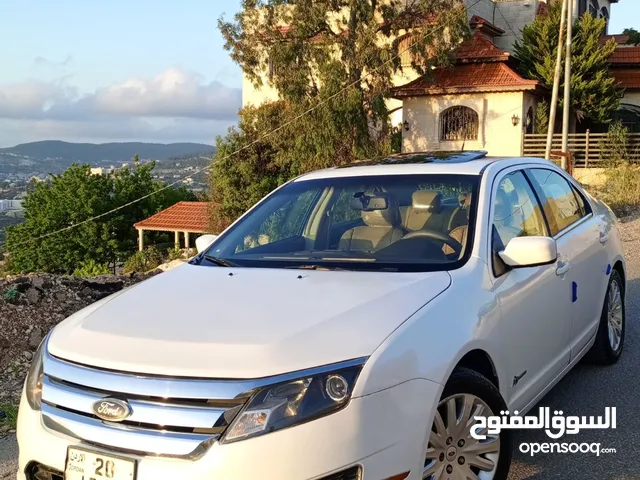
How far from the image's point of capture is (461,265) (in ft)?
10.4

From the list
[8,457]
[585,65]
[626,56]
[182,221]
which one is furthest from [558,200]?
[182,221]

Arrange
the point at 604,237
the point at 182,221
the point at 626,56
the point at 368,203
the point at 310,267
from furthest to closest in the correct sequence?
the point at 182,221 < the point at 626,56 < the point at 604,237 < the point at 368,203 < the point at 310,267

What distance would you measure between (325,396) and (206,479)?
0.47 meters

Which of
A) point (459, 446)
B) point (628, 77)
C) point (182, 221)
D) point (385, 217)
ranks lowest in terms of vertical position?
point (182, 221)

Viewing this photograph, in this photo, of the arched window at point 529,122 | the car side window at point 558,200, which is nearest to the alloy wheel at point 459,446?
the car side window at point 558,200

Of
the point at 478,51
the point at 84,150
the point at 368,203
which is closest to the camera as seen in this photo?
the point at 368,203

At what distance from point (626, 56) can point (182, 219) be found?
26493 mm

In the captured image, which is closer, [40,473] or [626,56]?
[40,473]

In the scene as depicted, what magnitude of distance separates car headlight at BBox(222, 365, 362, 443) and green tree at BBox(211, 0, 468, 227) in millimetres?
26892

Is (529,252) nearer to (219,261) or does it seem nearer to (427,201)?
(427,201)

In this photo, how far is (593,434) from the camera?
3.89 metres

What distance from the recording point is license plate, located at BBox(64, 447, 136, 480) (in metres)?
2.25

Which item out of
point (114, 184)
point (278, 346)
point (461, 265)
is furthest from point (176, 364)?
point (114, 184)

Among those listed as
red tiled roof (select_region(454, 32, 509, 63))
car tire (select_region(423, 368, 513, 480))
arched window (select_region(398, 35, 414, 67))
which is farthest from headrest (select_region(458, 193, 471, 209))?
arched window (select_region(398, 35, 414, 67))
